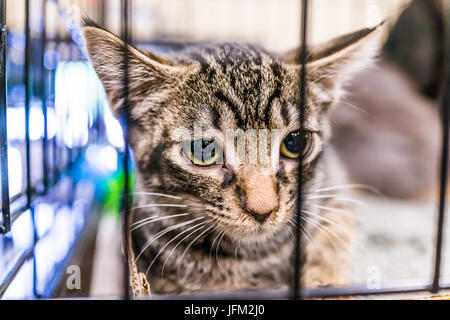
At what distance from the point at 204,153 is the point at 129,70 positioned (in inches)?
7.4

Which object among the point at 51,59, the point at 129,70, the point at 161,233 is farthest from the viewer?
the point at 51,59

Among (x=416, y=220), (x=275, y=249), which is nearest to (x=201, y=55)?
(x=275, y=249)

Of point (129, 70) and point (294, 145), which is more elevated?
point (129, 70)

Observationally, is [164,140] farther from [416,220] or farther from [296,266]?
[416,220]

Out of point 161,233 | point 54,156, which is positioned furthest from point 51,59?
point 161,233

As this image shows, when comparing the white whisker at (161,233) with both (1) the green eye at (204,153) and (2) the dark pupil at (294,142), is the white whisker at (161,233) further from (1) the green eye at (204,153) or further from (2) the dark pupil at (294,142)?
(2) the dark pupil at (294,142)

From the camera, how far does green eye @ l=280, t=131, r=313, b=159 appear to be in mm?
663

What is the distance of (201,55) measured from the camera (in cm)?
70

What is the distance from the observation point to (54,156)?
1024mm

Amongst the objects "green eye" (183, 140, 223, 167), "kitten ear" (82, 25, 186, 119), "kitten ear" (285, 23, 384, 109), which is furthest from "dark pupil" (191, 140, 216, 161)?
"kitten ear" (285, 23, 384, 109)

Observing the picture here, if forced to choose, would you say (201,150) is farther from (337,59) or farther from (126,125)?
(337,59)

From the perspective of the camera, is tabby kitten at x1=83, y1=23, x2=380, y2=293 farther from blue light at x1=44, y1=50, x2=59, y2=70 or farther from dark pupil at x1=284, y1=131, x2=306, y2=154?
blue light at x1=44, y1=50, x2=59, y2=70

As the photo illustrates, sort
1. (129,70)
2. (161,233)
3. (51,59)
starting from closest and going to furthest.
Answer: (129,70), (161,233), (51,59)
